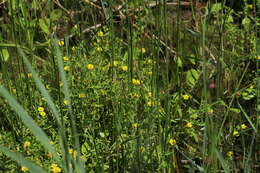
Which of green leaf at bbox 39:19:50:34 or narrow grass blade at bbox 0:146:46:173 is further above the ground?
green leaf at bbox 39:19:50:34

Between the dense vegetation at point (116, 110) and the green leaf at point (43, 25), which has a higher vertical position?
the green leaf at point (43, 25)

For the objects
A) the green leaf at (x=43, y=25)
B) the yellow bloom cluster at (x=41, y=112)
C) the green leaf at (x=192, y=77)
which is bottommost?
the green leaf at (x=192, y=77)

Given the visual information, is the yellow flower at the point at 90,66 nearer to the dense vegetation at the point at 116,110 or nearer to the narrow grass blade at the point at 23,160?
the dense vegetation at the point at 116,110

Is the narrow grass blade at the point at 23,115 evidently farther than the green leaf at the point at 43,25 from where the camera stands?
No

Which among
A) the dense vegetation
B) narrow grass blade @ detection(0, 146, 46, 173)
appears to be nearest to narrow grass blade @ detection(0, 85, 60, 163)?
narrow grass blade @ detection(0, 146, 46, 173)

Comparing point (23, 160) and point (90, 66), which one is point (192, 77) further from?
point (23, 160)

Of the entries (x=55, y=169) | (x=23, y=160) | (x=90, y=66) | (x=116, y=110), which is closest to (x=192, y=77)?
(x=90, y=66)

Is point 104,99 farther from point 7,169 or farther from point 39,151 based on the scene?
point 7,169

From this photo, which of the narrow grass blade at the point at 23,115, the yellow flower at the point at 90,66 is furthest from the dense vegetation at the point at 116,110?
the narrow grass blade at the point at 23,115

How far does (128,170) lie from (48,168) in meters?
0.25

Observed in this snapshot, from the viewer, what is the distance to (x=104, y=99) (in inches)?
64.1

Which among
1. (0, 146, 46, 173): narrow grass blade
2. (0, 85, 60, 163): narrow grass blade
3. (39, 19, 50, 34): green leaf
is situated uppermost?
(0, 85, 60, 163): narrow grass blade

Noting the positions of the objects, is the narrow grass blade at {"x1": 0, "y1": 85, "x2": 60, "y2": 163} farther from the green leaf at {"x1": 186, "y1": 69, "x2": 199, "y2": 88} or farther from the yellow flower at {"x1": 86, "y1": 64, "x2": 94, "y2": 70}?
the green leaf at {"x1": 186, "y1": 69, "x2": 199, "y2": 88}

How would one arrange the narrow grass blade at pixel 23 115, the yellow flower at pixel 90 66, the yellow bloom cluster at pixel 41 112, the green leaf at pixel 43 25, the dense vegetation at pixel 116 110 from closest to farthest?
the narrow grass blade at pixel 23 115, the dense vegetation at pixel 116 110, the yellow bloom cluster at pixel 41 112, the yellow flower at pixel 90 66, the green leaf at pixel 43 25
